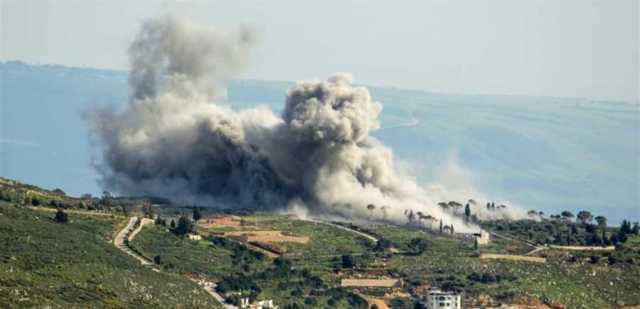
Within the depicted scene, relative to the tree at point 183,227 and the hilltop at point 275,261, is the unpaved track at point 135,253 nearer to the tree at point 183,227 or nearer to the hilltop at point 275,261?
the hilltop at point 275,261

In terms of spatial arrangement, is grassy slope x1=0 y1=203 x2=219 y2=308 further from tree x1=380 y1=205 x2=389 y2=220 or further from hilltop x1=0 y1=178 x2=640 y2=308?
tree x1=380 y1=205 x2=389 y2=220

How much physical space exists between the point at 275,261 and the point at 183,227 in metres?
11.5

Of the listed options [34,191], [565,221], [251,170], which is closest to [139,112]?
[251,170]

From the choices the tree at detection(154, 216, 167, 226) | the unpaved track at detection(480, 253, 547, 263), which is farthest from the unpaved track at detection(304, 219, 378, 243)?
the tree at detection(154, 216, 167, 226)

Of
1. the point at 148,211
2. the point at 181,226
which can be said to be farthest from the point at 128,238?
the point at 148,211

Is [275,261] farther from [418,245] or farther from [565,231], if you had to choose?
[565,231]

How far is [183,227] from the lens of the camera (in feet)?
467

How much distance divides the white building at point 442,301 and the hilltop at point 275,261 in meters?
1.80

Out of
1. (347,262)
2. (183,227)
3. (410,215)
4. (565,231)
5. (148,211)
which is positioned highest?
(410,215)

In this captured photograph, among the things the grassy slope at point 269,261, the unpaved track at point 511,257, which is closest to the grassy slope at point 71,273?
the grassy slope at point 269,261

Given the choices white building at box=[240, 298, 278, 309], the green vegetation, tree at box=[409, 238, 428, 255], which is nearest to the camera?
white building at box=[240, 298, 278, 309]

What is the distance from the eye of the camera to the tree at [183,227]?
14212cm

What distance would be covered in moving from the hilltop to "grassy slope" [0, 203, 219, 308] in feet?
0.64

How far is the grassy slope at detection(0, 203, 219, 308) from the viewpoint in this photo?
94.9 meters
